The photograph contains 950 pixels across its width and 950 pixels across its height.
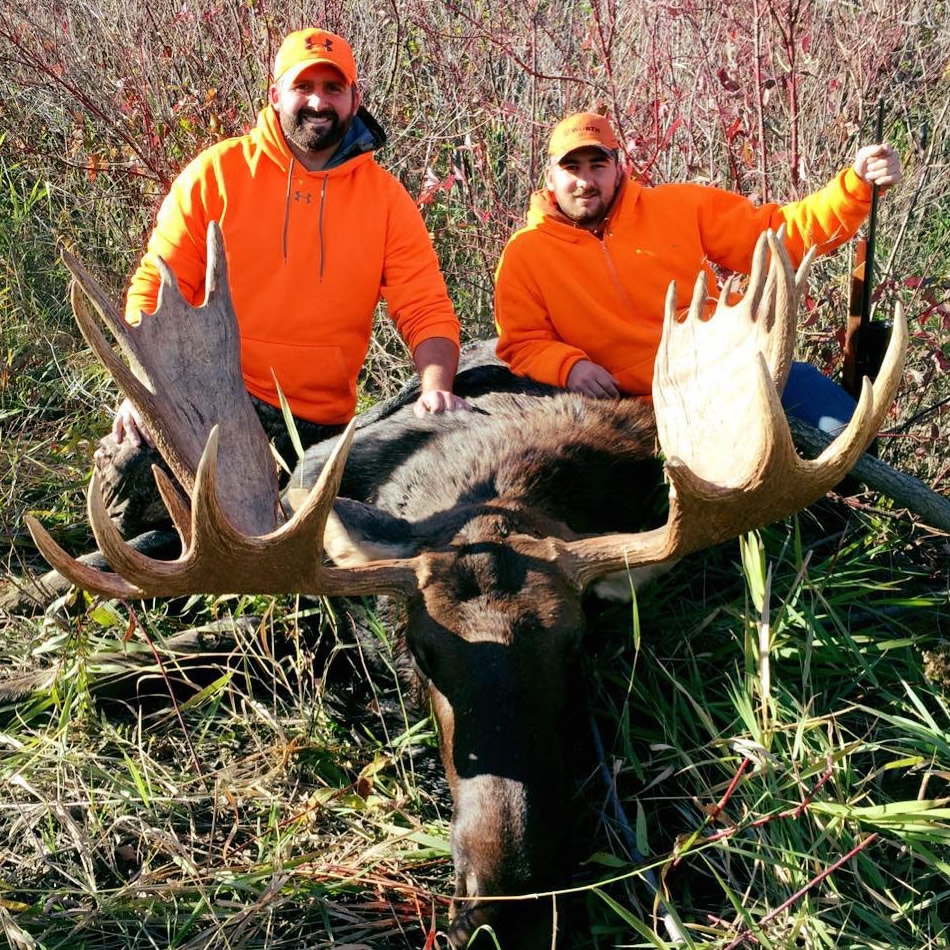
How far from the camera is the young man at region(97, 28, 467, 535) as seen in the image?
4820 mm

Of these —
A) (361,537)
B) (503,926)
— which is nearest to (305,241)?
(361,537)

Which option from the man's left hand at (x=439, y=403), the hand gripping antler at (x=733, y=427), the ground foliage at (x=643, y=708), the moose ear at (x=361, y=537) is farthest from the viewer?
the man's left hand at (x=439, y=403)

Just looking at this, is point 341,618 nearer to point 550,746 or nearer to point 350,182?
point 550,746

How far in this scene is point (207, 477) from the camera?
2.74 metres

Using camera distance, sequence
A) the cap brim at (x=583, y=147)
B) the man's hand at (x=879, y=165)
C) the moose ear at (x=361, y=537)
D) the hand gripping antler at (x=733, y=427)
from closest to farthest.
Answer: the hand gripping antler at (x=733, y=427) < the moose ear at (x=361, y=537) < the man's hand at (x=879, y=165) < the cap brim at (x=583, y=147)

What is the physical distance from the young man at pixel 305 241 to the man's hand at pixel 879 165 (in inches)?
67.4

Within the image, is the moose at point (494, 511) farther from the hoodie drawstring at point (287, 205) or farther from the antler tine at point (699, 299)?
the hoodie drawstring at point (287, 205)

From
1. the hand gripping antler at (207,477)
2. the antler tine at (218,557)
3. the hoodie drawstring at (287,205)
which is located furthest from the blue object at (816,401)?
the hoodie drawstring at (287,205)

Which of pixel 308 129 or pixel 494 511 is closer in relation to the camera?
pixel 494 511

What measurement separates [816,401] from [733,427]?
117 cm

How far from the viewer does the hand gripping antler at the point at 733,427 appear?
284 centimetres

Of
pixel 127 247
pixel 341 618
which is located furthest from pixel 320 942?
pixel 127 247

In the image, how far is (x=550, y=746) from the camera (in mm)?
2918

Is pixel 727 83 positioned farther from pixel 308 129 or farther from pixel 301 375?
pixel 301 375
